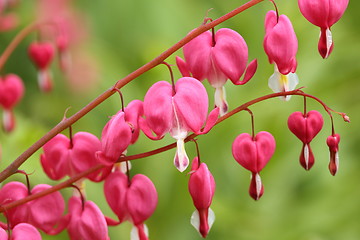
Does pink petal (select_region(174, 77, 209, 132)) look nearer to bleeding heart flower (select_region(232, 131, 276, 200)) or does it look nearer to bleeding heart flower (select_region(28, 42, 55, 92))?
bleeding heart flower (select_region(232, 131, 276, 200))

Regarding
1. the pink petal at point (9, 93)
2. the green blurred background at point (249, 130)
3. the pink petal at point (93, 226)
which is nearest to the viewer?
the pink petal at point (93, 226)

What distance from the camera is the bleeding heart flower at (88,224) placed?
104cm

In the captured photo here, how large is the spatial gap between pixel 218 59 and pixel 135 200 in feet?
0.66

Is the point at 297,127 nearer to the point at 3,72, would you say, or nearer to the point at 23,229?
the point at 23,229

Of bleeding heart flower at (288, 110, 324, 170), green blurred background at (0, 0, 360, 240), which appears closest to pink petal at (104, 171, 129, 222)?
bleeding heart flower at (288, 110, 324, 170)

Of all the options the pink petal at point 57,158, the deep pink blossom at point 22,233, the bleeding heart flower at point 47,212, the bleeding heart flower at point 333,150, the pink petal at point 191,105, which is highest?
the pink petal at point 191,105

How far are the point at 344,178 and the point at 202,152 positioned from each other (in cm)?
37

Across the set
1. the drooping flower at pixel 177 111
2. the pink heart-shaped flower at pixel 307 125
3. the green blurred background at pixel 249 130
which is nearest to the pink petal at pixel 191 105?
the drooping flower at pixel 177 111

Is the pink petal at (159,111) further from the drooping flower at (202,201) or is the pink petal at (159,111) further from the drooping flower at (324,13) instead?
the drooping flower at (324,13)

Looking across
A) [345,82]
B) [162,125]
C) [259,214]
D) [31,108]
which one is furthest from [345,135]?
[162,125]

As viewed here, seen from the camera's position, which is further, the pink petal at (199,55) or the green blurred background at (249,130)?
the green blurred background at (249,130)

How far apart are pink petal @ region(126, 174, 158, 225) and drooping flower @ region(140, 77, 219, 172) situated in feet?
0.39

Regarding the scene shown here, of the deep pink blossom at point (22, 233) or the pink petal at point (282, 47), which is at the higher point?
the pink petal at point (282, 47)

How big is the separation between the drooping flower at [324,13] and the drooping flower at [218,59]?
0.09 meters
